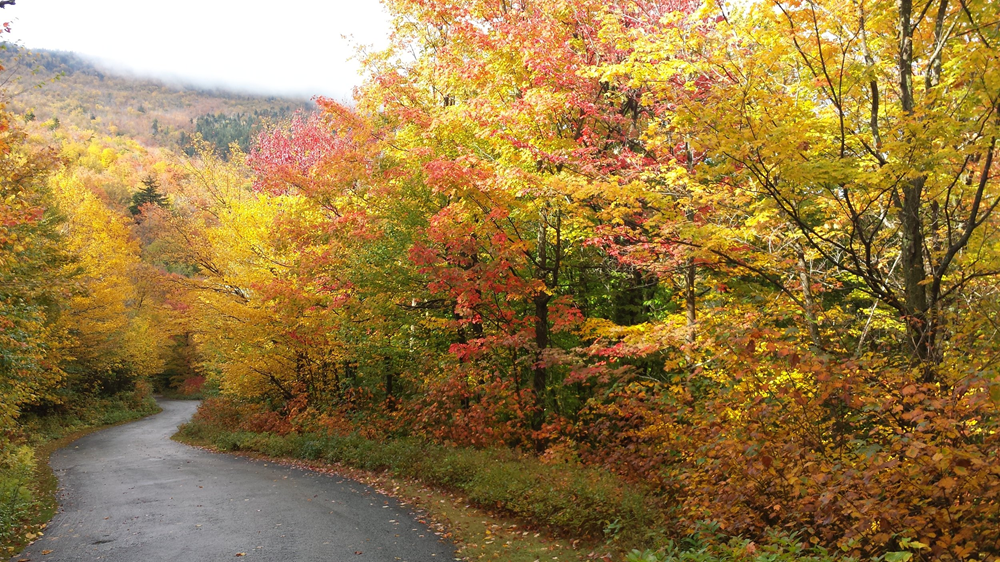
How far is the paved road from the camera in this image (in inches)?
292

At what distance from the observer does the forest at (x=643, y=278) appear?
5.16m

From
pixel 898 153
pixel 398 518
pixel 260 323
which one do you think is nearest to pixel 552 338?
pixel 398 518

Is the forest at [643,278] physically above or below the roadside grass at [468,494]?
above

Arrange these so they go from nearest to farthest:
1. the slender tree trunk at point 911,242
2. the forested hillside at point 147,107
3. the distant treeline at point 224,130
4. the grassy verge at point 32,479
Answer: the slender tree trunk at point 911,242, the grassy verge at point 32,479, the distant treeline at point 224,130, the forested hillside at point 147,107

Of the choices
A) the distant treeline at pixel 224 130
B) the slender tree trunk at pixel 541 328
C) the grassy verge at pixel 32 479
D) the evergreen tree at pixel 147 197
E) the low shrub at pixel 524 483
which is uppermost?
the distant treeline at pixel 224 130

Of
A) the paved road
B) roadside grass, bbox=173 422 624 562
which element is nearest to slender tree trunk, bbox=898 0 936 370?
roadside grass, bbox=173 422 624 562

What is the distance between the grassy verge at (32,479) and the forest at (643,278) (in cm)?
34

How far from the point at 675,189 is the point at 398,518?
248 inches

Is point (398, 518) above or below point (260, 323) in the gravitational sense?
below

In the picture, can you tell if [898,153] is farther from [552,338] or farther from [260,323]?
[260,323]

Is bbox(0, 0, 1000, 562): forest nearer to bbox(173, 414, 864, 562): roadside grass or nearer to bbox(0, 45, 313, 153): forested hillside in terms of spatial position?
bbox(173, 414, 864, 562): roadside grass

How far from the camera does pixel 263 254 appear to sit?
19719mm

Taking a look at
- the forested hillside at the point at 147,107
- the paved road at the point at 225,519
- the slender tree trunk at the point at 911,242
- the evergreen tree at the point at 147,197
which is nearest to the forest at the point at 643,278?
the slender tree trunk at the point at 911,242

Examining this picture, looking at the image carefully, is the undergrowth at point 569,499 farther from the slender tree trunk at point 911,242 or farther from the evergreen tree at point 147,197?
the evergreen tree at point 147,197
